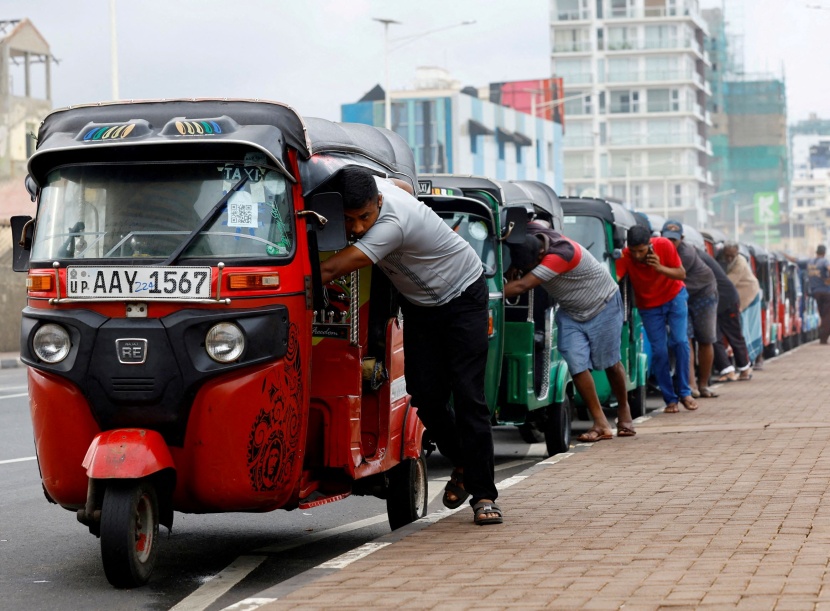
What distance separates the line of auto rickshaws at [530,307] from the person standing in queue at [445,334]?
308 centimetres

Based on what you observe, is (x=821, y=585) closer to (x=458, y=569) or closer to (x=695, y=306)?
(x=458, y=569)

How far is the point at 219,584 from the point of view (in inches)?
272

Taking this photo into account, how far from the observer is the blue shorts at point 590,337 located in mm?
12406

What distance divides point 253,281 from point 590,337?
6.14m

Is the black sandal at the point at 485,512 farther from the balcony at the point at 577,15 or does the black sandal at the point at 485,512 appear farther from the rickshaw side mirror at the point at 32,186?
the balcony at the point at 577,15

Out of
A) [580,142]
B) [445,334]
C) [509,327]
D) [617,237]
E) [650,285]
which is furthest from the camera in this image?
[580,142]

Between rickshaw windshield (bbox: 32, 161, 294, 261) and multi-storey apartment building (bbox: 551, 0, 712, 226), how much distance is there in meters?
127

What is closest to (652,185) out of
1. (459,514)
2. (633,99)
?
(633,99)

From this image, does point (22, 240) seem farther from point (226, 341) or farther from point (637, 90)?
point (637, 90)

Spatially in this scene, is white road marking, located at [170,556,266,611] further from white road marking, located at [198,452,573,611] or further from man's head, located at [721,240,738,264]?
man's head, located at [721,240,738,264]

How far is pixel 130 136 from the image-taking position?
22.4ft

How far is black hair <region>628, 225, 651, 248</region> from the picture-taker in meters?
14.2

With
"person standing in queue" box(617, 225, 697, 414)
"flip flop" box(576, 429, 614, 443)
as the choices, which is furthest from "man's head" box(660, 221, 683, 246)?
"flip flop" box(576, 429, 614, 443)

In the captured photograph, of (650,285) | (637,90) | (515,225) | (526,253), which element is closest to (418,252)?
(515,225)
